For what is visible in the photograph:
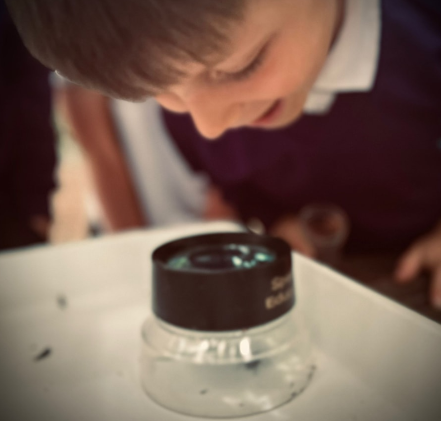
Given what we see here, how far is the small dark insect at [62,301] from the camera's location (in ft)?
1.39

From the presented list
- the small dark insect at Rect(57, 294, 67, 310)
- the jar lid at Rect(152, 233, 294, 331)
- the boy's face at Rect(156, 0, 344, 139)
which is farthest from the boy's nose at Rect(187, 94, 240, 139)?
the small dark insect at Rect(57, 294, 67, 310)

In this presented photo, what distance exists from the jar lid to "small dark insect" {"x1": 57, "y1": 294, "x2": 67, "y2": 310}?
15 cm

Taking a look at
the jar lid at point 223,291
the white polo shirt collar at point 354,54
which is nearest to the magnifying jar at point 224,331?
the jar lid at point 223,291

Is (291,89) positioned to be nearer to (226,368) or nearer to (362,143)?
Answer: (226,368)

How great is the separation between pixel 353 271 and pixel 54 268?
326 millimetres

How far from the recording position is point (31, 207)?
667 mm

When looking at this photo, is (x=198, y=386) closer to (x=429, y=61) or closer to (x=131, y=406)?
(x=131, y=406)

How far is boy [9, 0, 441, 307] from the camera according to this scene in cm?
26

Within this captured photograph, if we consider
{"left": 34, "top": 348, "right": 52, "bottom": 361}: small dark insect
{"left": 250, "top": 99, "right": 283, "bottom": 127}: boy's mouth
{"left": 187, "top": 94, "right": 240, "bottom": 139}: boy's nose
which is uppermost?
{"left": 187, "top": 94, "right": 240, "bottom": 139}: boy's nose

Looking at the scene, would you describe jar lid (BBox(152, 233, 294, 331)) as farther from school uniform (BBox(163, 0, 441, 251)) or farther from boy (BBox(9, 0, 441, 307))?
school uniform (BBox(163, 0, 441, 251))

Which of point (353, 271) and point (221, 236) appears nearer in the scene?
point (221, 236)

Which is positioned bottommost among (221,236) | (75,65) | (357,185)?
(357,185)

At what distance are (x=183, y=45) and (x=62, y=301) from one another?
28cm

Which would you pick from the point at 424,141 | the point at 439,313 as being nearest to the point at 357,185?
the point at 424,141
